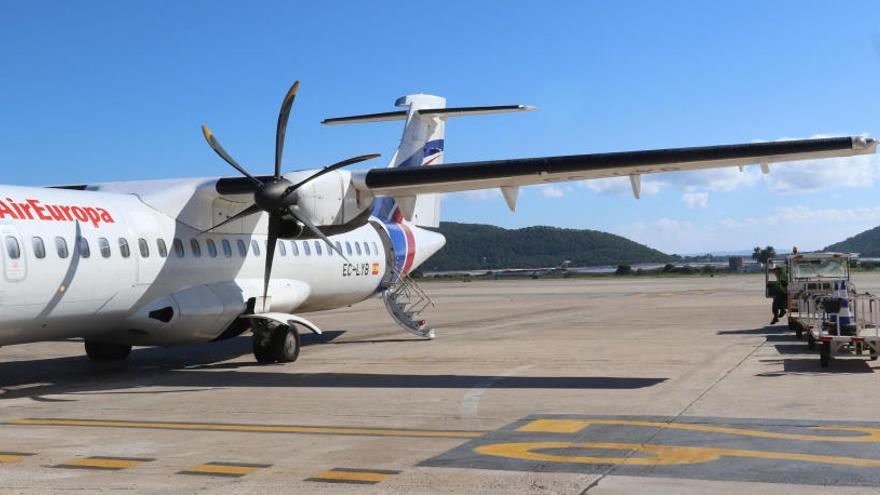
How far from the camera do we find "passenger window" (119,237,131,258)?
1397 centimetres

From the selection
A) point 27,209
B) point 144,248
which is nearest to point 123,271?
point 144,248

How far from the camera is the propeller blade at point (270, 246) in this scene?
15.3 metres

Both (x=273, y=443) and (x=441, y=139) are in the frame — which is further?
(x=441, y=139)

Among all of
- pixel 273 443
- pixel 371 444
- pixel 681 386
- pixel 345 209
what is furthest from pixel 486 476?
pixel 345 209

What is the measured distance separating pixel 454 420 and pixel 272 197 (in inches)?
246

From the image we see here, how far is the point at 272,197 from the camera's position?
14688 millimetres

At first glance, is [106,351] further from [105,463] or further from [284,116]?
[105,463]

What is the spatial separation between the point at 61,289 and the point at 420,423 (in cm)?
619

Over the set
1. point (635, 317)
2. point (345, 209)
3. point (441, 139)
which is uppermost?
point (441, 139)

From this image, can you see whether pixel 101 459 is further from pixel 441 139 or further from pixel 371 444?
pixel 441 139

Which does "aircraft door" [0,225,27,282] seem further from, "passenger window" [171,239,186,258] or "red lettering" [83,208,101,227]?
"passenger window" [171,239,186,258]

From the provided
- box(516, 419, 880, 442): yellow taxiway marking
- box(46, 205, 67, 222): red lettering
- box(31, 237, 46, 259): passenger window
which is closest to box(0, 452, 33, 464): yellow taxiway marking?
box(516, 419, 880, 442): yellow taxiway marking

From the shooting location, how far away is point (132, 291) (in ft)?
46.3

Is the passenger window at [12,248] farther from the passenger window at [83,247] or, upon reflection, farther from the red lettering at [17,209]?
the passenger window at [83,247]
